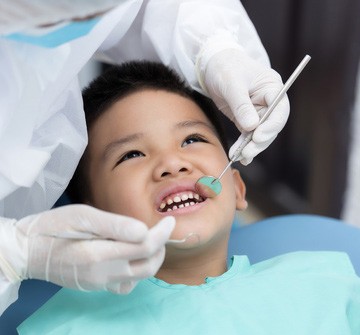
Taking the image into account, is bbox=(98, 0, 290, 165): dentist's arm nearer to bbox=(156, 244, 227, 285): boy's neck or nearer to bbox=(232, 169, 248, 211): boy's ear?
bbox=(232, 169, 248, 211): boy's ear

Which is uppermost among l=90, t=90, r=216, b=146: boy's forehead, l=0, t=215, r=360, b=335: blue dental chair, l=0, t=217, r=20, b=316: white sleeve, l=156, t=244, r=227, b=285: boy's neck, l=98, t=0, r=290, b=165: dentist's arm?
l=98, t=0, r=290, b=165: dentist's arm

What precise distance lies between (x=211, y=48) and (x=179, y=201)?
415mm

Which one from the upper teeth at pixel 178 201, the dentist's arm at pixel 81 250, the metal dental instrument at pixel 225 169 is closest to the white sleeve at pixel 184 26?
the metal dental instrument at pixel 225 169

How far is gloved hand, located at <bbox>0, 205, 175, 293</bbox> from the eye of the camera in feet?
3.02

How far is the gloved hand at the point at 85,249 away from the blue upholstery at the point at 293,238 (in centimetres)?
61

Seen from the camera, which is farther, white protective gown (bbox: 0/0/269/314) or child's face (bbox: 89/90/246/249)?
child's face (bbox: 89/90/246/249)

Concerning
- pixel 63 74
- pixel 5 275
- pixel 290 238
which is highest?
pixel 63 74

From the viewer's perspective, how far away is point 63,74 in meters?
1.11

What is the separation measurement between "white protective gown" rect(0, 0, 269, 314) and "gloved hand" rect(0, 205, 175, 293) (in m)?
0.06

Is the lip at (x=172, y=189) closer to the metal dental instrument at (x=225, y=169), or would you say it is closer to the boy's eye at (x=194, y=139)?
the metal dental instrument at (x=225, y=169)

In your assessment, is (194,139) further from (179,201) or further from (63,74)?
(63,74)

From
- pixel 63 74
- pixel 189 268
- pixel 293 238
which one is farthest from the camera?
pixel 293 238

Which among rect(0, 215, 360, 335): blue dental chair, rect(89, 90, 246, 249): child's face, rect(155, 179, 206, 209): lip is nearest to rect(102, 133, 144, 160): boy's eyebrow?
rect(89, 90, 246, 249): child's face

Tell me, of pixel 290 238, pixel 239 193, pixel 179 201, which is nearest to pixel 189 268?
pixel 179 201
